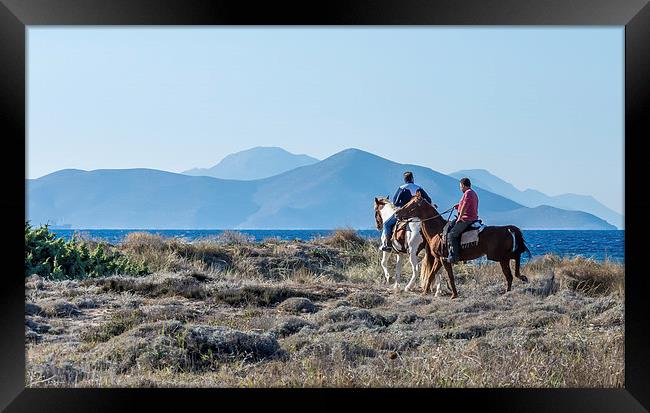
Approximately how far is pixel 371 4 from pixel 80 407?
9.06 ft

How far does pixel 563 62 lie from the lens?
30.6m

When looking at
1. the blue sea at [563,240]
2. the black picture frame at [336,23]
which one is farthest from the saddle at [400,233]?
the blue sea at [563,240]

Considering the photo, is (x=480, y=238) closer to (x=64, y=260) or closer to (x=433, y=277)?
(x=433, y=277)

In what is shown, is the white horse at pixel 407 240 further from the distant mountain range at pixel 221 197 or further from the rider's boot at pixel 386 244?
the distant mountain range at pixel 221 197

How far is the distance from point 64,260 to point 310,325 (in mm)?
4287

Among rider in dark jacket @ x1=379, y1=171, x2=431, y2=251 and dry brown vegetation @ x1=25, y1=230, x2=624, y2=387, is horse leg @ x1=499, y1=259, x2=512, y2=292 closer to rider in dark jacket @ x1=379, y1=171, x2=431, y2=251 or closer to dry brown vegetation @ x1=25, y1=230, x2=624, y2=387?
dry brown vegetation @ x1=25, y1=230, x2=624, y2=387

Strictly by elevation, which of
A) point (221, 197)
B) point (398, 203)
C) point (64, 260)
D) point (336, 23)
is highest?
point (336, 23)

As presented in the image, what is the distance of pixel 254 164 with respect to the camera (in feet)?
126

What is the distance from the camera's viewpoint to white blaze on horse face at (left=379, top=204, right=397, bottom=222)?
29.6 ft

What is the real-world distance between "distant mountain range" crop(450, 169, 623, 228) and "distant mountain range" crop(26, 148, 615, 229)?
3.18 ft

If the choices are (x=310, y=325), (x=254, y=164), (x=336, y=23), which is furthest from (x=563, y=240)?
(x=336, y=23)

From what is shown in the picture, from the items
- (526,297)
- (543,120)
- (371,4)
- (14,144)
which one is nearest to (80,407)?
(14,144)

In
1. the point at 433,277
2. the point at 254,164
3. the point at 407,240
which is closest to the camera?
the point at 433,277

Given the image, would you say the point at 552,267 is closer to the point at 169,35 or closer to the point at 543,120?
the point at 543,120
